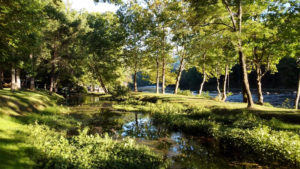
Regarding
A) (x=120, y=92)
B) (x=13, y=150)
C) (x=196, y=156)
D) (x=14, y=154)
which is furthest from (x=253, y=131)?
(x=120, y=92)

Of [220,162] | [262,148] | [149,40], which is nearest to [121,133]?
[220,162]

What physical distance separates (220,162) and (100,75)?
129ft

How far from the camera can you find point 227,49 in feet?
81.7

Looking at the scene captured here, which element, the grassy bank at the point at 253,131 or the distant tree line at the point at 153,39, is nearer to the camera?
the grassy bank at the point at 253,131

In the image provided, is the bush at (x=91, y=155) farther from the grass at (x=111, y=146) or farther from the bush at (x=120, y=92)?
the bush at (x=120, y=92)

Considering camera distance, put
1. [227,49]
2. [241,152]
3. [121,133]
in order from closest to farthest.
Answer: [241,152], [121,133], [227,49]

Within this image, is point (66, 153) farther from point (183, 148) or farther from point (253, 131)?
point (253, 131)

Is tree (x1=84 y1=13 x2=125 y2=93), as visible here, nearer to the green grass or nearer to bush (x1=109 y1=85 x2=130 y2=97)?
bush (x1=109 y1=85 x2=130 y2=97)

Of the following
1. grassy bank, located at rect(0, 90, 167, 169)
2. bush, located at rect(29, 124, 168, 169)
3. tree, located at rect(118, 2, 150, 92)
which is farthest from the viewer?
tree, located at rect(118, 2, 150, 92)

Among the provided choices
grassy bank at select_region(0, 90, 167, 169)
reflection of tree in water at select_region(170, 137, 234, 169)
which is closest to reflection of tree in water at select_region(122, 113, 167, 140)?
reflection of tree in water at select_region(170, 137, 234, 169)

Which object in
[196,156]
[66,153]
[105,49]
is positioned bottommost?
[196,156]

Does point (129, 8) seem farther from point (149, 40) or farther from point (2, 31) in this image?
point (2, 31)

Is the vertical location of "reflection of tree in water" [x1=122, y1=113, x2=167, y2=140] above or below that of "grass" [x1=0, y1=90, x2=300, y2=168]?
below

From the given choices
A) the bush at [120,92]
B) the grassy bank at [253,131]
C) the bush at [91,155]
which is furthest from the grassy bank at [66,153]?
the bush at [120,92]
